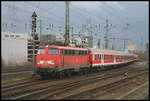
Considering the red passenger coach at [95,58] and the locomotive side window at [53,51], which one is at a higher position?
the locomotive side window at [53,51]

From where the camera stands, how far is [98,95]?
40.2 ft

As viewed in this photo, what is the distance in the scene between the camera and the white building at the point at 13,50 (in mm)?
36844

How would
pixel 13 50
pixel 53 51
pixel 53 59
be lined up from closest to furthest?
1. pixel 53 59
2. pixel 53 51
3. pixel 13 50

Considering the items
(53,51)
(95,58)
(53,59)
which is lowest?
(95,58)

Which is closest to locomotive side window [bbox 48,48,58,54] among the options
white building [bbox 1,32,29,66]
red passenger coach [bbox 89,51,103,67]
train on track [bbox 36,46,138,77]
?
train on track [bbox 36,46,138,77]

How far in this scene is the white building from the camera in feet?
121

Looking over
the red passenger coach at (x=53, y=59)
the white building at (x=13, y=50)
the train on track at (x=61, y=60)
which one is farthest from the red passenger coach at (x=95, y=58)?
the white building at (x=13, y=50)

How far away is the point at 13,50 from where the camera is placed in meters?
39.2

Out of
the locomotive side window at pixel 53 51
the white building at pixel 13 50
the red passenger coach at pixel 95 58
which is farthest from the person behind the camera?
the white building at pixel 13 50

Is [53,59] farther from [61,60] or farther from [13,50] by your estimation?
[13,50]

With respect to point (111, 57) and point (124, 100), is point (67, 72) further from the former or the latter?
point (111, 57)

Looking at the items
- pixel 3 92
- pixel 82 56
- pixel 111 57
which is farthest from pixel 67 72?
pixel 111 57

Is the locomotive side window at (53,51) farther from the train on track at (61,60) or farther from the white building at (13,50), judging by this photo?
the white building at (13,50)

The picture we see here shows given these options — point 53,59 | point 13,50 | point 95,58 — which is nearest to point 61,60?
point 53,59
